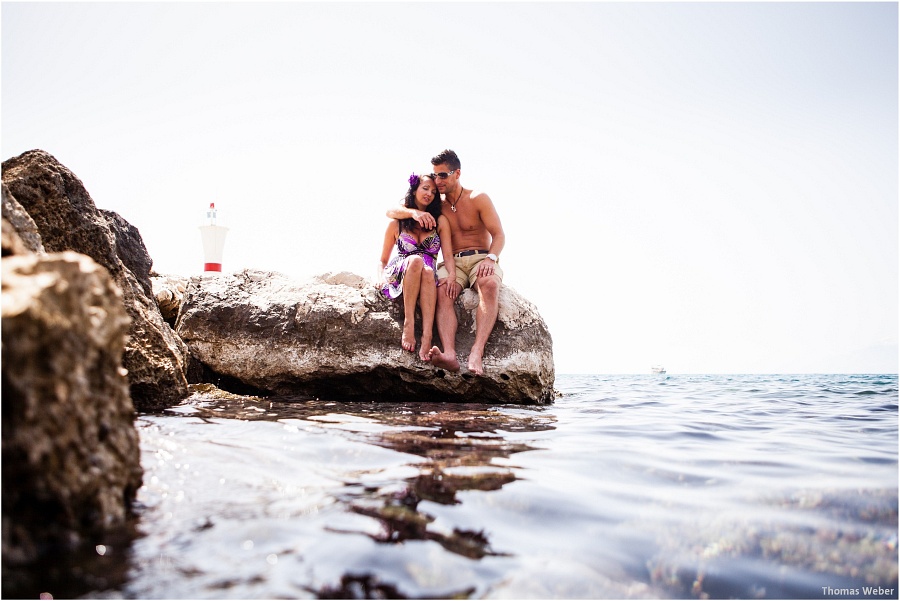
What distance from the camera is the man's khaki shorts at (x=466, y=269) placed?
6384mm

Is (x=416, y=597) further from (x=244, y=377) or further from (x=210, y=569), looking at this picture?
(x=244, y=377)

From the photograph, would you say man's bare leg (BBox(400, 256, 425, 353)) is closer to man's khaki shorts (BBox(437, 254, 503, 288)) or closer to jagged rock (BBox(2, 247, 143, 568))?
man's khaki shorts (BBox(437, 254, 503, 288))

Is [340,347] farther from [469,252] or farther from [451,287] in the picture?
[469,252]

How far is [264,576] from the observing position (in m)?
1.46

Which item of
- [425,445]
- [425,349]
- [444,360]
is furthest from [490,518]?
[425,349]

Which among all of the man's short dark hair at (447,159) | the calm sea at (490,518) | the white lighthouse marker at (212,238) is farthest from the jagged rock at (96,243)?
the white lighthouse marker at (212,238)

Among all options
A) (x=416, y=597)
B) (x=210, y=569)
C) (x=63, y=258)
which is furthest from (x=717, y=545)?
(x=63, y=258)

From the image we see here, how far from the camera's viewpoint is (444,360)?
5598mm

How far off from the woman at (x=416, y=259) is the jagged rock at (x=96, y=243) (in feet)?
7.28

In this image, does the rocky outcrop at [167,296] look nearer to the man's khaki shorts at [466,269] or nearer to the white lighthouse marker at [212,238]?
the man's khaki shorts at [466,269]

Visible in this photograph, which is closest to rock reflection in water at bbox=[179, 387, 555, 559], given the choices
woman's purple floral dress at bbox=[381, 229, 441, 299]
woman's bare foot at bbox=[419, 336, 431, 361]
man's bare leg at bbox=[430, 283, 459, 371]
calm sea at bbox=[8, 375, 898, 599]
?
calm sea at bbox=[8, 375, 898, 599]

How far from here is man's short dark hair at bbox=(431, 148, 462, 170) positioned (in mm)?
6355

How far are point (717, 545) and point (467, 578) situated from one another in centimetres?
87

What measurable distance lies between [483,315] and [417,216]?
1309 millimetres
